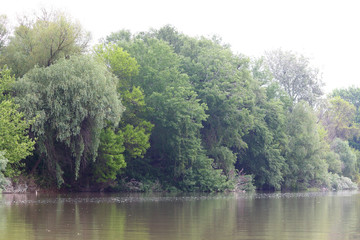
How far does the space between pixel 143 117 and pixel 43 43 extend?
42.6ft

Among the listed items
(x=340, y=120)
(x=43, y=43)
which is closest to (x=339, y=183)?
(x=340, y=120)

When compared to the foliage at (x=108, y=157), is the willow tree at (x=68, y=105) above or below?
above

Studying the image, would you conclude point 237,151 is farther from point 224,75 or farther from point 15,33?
point 15,33

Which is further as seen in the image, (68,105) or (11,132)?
(68,105)

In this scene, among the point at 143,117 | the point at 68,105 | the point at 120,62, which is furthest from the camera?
the point at 143,117

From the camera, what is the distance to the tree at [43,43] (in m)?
42.4

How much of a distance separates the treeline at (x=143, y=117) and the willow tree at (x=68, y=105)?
0.24ft

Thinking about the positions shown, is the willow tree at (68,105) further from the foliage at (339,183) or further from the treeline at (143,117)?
the foliage at (339,183)

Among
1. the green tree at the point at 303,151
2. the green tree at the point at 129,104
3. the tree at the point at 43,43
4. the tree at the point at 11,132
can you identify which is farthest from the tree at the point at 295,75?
the tree at the point at 11,132

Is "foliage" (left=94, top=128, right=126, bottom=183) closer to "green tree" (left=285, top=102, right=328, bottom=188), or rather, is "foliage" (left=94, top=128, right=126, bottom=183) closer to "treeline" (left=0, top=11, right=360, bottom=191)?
"treeline" (left=0, top=11, right=360, bottom=191)

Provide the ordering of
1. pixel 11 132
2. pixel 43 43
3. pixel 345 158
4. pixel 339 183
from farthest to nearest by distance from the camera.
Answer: pixel 345 158, pixel 339 183, pixel 43 43, pixel 11 132

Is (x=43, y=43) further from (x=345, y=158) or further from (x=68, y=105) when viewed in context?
(x=345, y=158)

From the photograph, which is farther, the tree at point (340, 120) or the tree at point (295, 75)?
the tree at point (340, 120)

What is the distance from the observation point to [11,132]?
37250 mm
